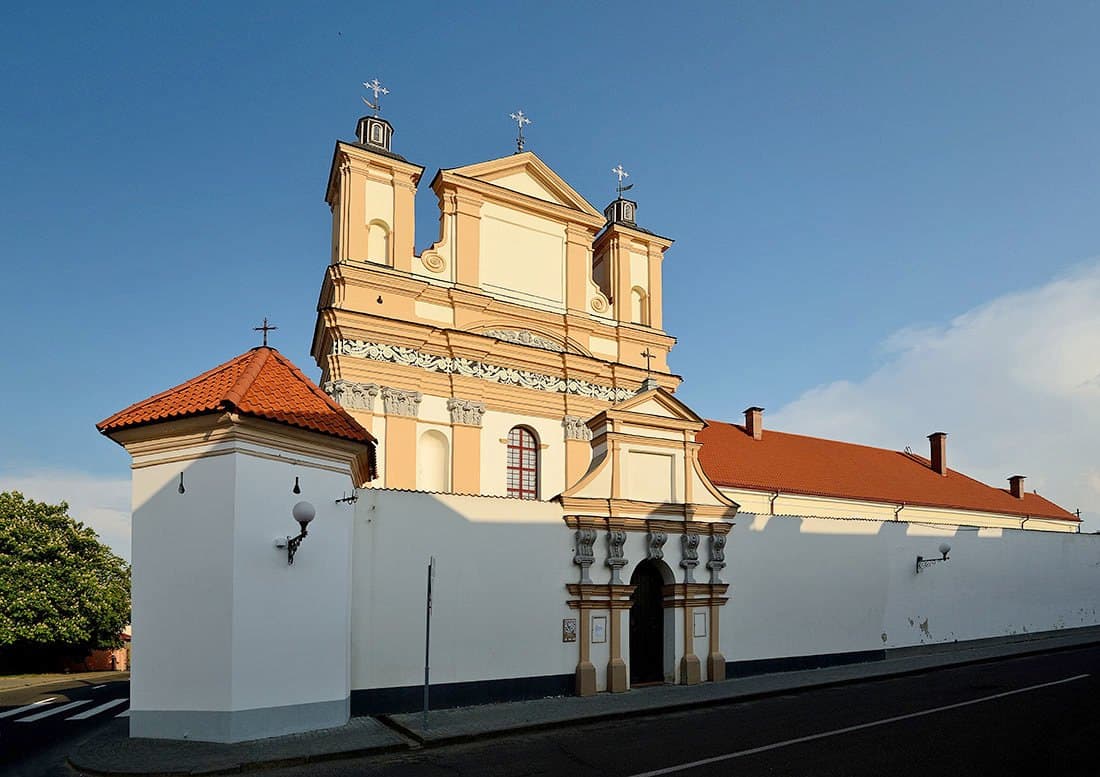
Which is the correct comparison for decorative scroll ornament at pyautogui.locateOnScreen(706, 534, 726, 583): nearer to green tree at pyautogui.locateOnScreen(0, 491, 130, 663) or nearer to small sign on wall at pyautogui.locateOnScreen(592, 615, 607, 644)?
small sign on wall at pyautogui.locateOnScreen(592, 615, 607, 644)

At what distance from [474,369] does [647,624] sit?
7.97 m

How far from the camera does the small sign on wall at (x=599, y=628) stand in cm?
1542

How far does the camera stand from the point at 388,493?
44.3 feet

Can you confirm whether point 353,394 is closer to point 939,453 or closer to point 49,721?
point 49,721

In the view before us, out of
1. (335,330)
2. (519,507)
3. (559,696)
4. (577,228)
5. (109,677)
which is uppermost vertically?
(577,228)

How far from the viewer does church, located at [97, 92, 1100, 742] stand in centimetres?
1123

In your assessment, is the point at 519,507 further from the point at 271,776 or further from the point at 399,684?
the point at 271,776

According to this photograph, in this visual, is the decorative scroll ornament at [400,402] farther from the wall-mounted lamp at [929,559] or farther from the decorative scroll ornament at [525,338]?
the wall-mounted lamp at [929,559]

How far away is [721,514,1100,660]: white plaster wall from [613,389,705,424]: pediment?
2.75 metres

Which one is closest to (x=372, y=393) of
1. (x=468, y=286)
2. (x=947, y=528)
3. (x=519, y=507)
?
(x=468, y=286)

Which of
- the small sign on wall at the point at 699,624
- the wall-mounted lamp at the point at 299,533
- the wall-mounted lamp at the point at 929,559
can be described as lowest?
the small sign on wall at the point at 699,624

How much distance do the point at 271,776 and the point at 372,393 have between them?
11021 mm

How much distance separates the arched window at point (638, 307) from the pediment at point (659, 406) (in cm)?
805

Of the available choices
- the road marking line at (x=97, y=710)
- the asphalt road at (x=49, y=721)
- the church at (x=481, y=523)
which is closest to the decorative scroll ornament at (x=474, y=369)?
the church at (x=481, y=523)
